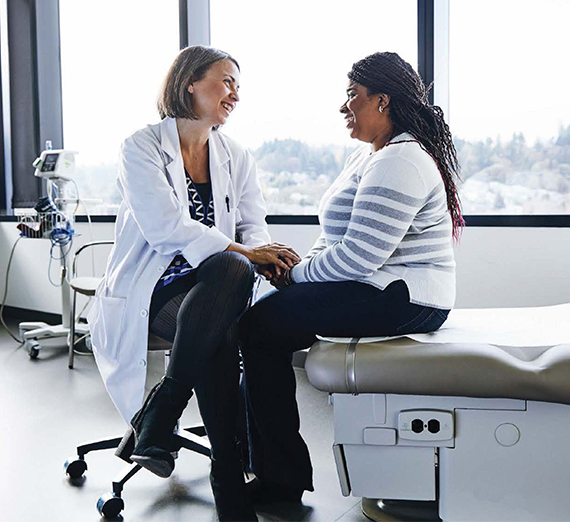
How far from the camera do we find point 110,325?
5.90 feet

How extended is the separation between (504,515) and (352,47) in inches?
88.5

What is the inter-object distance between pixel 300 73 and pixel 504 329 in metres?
2.03

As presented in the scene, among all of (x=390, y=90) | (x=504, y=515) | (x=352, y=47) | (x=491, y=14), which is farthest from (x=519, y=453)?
(x=352, y=47)

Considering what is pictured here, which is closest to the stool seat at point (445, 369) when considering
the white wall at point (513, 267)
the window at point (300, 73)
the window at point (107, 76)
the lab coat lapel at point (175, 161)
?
the lab coat lapel at point (175, 161)

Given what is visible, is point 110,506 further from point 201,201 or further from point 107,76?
point 107,76

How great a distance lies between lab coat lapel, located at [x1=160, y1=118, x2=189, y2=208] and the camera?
189 cm

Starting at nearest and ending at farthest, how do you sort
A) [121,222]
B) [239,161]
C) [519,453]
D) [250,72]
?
[519,453] < [121,222] < [239,161] < [250,72]

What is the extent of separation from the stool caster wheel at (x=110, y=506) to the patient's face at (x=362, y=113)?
110 cm

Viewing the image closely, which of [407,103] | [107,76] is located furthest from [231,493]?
[107,76]

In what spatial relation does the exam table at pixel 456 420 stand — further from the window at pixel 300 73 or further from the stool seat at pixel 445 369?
the window at pixel 300 73

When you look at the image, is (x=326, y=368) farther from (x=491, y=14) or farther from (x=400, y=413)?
(x=491, y=14)

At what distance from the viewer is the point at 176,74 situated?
1966 mm

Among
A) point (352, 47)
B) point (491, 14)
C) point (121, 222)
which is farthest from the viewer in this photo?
point (352, 47)

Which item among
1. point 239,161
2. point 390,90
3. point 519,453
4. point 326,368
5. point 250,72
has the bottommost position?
point 519,453
